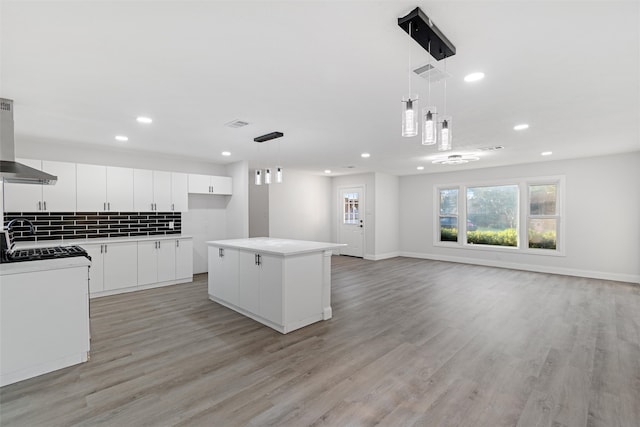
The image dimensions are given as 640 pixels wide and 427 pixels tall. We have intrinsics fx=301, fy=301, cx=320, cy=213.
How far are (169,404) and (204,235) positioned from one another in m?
4.68

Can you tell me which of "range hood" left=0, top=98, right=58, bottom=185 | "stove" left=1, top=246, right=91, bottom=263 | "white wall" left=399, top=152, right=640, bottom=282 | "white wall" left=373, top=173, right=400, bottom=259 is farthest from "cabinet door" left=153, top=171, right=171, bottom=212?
"white wall" left=399, top=152, right=640, bottom=282

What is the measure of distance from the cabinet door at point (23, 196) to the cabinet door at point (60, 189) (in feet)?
0.21

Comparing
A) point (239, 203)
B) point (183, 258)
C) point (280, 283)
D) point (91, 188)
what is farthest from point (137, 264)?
point (280, 283)

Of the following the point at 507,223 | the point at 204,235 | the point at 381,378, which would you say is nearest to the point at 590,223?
the point at 507,223

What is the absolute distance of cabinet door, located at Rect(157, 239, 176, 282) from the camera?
17.5 feet

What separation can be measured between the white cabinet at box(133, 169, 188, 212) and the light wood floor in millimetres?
1764

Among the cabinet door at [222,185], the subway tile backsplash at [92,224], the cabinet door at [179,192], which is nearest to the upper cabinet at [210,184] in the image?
the cabinet door at [222,185]

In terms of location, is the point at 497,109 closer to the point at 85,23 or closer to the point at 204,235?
the point at 85,23

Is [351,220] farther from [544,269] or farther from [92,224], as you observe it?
[92,224]

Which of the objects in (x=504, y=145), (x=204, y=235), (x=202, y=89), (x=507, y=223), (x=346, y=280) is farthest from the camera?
(x=507, y=223)

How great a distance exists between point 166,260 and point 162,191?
1.27 m

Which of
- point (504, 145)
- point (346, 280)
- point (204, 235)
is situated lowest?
point (346, 280)

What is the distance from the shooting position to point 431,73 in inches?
90.4

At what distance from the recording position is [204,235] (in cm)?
647
